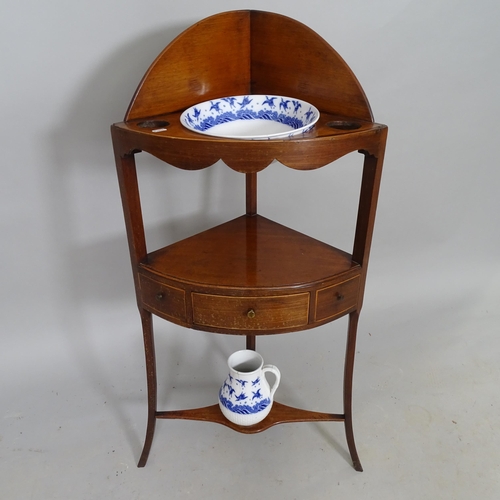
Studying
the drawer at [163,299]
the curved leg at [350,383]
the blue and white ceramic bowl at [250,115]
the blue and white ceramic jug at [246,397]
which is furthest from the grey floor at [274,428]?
the blue and white ceramic bowl at [250,115]

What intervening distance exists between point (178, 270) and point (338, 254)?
0.35m

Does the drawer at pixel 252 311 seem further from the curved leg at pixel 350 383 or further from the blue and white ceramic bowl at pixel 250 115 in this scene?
the blue and white ceramic bowl at pixel 250 115

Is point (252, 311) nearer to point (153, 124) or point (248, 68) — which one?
point (153, 124)

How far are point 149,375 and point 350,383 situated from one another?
0.48m

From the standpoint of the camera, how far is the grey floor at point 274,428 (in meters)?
1.14

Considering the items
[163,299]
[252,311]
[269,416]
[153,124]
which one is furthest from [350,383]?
[153,124]

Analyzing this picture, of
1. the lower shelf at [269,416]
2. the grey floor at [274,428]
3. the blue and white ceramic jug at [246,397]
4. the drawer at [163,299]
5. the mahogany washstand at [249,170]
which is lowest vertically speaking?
the grey floor at [274,428]

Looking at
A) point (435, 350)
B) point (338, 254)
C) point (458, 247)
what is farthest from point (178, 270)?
point (458, 247)

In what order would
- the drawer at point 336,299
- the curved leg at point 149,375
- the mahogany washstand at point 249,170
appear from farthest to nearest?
the curved leg at point 149,375, the drawer at point 336,299, the mahogany washstand at point 249,170

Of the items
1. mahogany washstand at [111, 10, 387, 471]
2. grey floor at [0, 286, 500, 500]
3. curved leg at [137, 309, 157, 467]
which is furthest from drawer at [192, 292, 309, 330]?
grey floor at [0, 286, 500, 500]

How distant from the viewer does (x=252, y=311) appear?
2.98 feet

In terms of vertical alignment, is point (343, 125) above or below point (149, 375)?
above

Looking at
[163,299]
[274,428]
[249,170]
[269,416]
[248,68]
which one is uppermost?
[248,68]

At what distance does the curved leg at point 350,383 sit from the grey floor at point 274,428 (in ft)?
0.13
